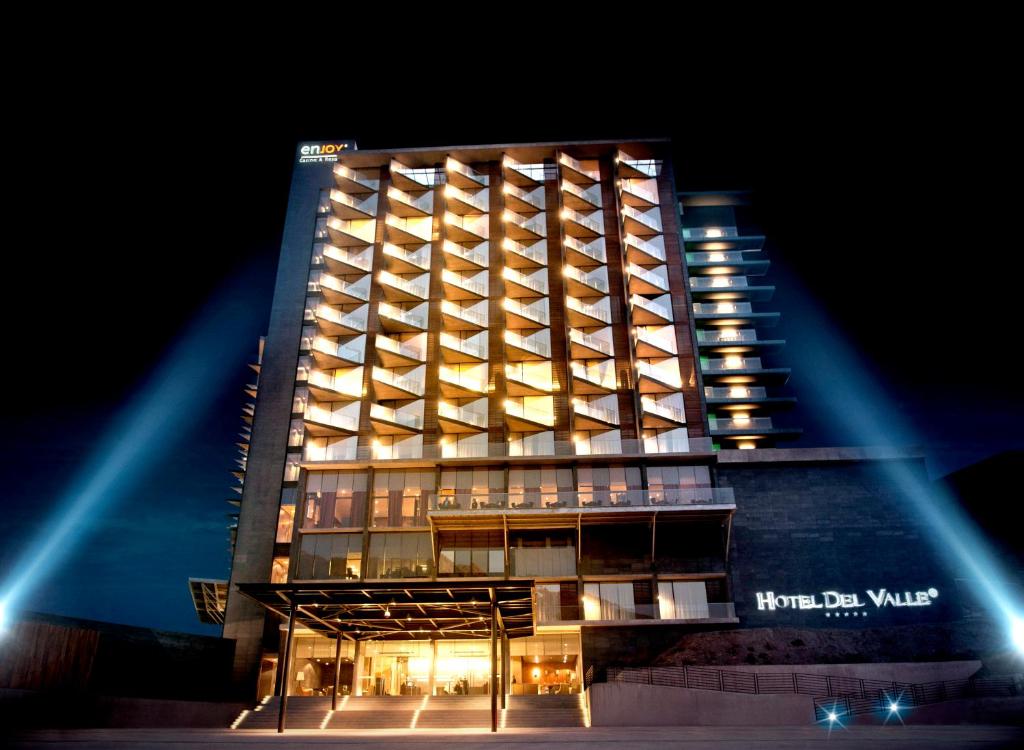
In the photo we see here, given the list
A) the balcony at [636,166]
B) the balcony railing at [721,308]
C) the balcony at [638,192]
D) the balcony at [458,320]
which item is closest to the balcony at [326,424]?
the balcony at [458,320]

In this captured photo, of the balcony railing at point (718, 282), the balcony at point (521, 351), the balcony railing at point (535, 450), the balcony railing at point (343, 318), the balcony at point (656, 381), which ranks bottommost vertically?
the balcony railing at point (535, 450)

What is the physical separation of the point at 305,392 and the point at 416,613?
78.1 ft

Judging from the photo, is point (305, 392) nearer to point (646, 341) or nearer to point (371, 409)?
point (371, 409)

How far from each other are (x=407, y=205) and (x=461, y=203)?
4.17m

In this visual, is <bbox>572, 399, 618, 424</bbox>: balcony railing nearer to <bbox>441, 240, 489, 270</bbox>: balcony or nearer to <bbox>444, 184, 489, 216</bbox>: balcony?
<bbox>441, 240, 489, 270</bbox>: balcony

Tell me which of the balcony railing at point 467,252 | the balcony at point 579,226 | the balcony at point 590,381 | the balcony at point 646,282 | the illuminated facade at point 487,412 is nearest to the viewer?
the illuminated facade at point 487,412

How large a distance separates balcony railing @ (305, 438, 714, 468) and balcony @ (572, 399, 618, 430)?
4.92 ft

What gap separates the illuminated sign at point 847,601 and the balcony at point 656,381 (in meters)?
14.0

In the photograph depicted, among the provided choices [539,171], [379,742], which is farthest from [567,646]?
[539,171]

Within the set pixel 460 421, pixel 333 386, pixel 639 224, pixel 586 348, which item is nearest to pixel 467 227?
pixel 639 224

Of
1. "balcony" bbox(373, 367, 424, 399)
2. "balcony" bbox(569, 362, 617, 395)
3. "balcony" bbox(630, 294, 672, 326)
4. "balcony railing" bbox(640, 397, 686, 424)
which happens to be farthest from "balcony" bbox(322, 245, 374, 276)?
"balcony railing" bbox(640, 397, 686, 424)

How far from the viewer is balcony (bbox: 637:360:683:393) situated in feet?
148

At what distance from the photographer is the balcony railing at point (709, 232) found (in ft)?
211

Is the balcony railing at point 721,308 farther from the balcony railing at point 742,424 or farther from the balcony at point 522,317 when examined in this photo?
the balcony at point 522,317
